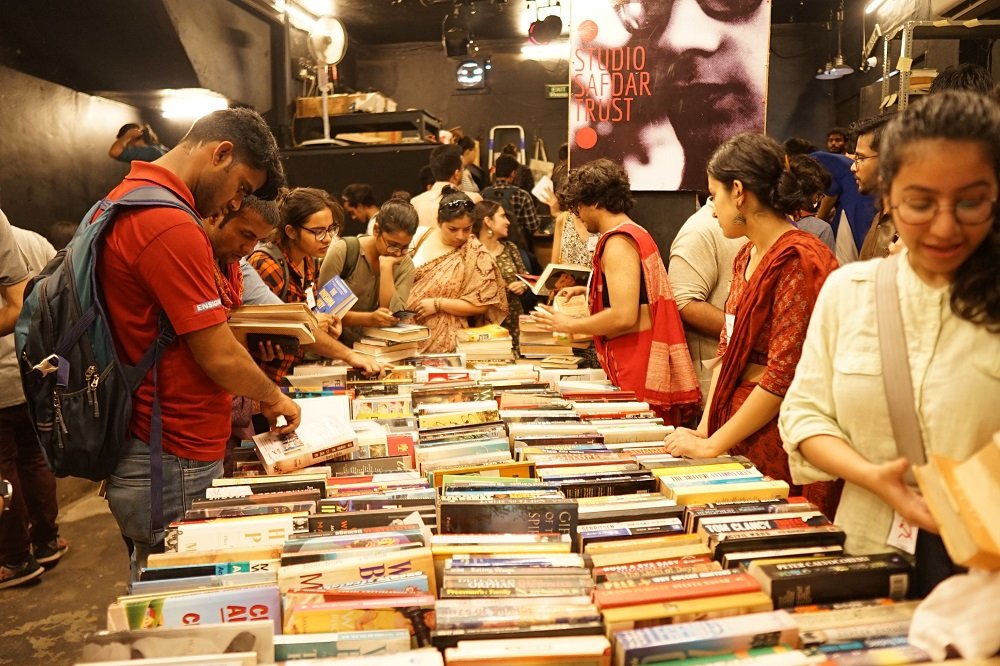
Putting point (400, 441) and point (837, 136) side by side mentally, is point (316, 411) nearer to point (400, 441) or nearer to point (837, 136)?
point (400, 441)

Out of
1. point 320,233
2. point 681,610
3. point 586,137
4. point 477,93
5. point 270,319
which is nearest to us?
point 681,610

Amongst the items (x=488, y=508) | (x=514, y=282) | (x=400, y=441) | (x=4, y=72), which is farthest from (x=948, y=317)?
(x=4, y=72)

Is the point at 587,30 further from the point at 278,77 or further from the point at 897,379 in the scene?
the point at 278,77

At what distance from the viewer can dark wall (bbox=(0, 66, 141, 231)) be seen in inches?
191

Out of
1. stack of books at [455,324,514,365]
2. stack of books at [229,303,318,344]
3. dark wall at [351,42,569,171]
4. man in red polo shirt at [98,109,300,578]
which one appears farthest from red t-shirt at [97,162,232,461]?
dark wall at [351,42,569,171]

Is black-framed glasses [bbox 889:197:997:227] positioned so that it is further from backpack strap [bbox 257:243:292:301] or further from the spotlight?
the spotlight

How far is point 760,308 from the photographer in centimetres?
206

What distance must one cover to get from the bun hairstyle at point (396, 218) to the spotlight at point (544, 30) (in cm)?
415

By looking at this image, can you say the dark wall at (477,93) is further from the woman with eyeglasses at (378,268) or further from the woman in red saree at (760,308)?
the woman in red saree at (760,308)

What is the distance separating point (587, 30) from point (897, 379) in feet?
8.84

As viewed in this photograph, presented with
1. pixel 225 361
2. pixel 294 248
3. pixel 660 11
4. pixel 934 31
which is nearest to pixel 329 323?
pixel 294 248

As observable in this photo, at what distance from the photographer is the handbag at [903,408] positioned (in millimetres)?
1234

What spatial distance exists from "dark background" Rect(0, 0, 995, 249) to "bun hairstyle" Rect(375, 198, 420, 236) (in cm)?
112

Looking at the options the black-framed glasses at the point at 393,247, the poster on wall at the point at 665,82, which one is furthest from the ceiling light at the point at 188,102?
the poster on wall at the point at 665,82
